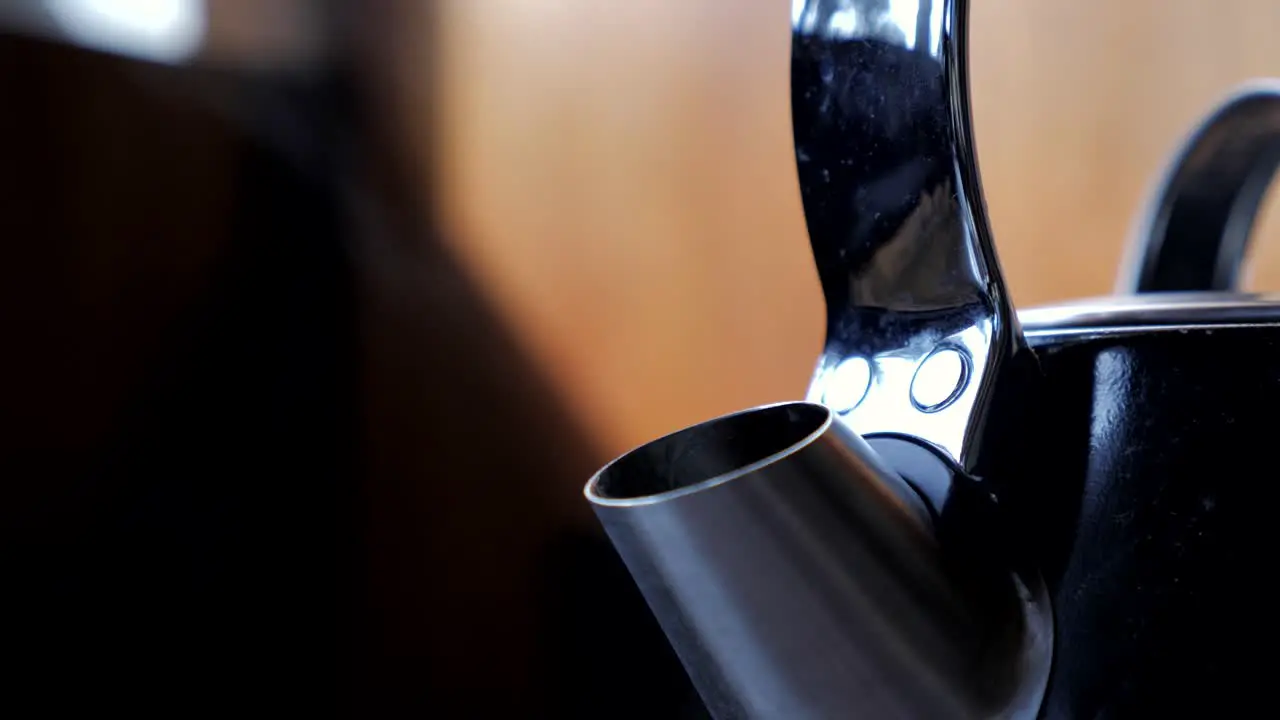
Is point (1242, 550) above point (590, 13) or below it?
below

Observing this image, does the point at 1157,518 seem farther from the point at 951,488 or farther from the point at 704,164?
the point at 704,164

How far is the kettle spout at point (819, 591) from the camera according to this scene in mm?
156

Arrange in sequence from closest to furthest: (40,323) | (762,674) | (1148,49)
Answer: (762,674), (40,323), (1148,49)

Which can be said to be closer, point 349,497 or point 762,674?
point 762,674

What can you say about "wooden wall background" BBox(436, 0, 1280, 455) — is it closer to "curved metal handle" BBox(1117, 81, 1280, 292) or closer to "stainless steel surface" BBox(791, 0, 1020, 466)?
"curved metal handle" BBox(1117, 81, 1280, 292)

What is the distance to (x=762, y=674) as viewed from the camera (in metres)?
0.16

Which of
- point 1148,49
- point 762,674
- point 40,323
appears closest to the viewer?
point 762,674

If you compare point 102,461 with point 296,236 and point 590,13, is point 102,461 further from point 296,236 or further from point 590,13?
point 590,13

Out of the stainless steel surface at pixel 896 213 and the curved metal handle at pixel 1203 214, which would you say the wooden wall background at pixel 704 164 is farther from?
the stainless steel surface at pixel 896 213

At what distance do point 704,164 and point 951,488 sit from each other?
0.39m

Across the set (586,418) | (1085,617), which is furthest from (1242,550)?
(586,418)

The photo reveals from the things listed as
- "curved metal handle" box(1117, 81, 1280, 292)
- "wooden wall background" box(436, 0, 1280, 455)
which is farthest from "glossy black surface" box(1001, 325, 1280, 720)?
"wooden wall background" box(436, 0, 1280, 455)

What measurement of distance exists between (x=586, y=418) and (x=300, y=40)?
24cm

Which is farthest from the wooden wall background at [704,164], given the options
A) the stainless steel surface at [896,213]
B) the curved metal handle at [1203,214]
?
the stainless steel surface at [896,213]
